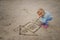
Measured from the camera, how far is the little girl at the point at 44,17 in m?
1.98

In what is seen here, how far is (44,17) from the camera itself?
2.03m

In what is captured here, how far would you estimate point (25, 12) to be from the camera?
221 cm

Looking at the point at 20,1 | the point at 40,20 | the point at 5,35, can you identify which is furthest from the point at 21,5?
the point at 5,35

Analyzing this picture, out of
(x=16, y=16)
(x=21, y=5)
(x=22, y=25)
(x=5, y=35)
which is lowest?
(x=5, y=35)

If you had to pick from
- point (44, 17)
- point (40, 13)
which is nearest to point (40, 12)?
point (40, 13)

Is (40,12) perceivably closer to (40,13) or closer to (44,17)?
(40,13)

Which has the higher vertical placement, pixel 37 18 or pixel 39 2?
pixel 39 2

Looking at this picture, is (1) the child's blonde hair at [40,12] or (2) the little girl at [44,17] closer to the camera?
(2) the little girl at [44,17]

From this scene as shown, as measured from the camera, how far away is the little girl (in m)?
1.98

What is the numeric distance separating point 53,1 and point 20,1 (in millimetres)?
578

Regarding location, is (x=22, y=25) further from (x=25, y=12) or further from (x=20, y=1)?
(x=20, y=1)

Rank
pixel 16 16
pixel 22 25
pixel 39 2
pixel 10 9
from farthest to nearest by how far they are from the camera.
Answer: pixel 39 2, pixel 10 9, pixel 16 16, pixel 22 25

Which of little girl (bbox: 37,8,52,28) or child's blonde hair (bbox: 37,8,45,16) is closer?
little girl (bbox: 37,8,52,28)

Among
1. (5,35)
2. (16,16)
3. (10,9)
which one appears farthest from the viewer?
(10,9)
